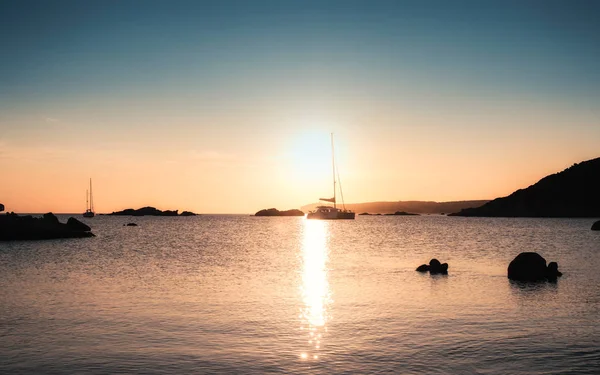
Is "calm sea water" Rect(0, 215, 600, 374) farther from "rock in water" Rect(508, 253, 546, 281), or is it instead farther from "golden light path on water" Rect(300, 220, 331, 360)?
"rock in water" Rect(508, 253, 546, 281)

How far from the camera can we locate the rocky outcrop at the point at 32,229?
9969 centimetres

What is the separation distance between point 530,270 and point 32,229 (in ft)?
310

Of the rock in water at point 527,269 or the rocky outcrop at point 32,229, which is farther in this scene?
the rocky outcrop at point 32,229

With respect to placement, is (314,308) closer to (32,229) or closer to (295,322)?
(295,322)

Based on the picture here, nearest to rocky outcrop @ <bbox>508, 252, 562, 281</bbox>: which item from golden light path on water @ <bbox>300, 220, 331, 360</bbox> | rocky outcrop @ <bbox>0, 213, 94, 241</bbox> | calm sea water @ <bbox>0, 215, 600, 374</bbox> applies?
calm sea water @ <bbox>0, 215, 600, 374</bbox>

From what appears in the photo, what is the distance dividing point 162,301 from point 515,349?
69.0 feet

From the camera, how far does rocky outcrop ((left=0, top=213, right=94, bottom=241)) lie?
99688 millimetres

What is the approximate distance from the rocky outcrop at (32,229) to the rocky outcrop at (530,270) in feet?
302

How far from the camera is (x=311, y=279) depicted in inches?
→ 1761

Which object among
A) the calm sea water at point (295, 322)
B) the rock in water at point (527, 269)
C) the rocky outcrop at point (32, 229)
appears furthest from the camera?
the rocky outcrop at point (32, 229)

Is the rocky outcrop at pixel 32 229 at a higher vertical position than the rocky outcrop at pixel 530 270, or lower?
higher

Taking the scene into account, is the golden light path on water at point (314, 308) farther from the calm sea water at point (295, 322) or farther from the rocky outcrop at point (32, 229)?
the rocky outcrop at point (32, 229)

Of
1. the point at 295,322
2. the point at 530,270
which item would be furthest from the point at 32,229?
the point at 530,270

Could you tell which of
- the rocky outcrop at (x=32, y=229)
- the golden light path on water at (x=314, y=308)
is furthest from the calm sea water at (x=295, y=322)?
the rocky outcrop at (x=32, y=229)
